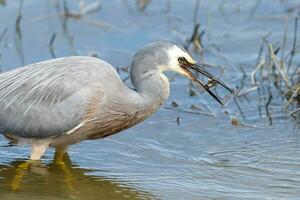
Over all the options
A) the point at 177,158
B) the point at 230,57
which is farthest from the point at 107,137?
the point at 230,57

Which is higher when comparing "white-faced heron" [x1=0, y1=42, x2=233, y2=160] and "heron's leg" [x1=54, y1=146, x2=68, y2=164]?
"white-faced heron" [x1=0, y1=42, x2=233, y2=160]

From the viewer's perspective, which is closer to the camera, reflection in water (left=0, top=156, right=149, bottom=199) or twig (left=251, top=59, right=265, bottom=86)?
reflection in water (left=0, top=156, right=149, bottom=199)

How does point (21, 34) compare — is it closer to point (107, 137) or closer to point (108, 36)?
point (108, 36)

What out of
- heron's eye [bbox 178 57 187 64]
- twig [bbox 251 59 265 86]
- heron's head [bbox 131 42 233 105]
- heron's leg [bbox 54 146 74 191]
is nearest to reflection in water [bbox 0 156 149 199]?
heron's leg [bbox 54 146 74 191]

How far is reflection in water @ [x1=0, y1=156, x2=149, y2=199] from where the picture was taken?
7422 millimetres

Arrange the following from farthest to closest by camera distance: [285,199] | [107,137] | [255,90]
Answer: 1. [255,90]
2. [107,137]
3. [285,199]

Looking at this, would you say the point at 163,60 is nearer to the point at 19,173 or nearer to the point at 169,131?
the point at 169,131

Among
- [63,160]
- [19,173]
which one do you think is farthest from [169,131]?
[19,173]

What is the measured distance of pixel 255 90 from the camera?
381 inches

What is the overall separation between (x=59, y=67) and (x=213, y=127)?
6.04ft

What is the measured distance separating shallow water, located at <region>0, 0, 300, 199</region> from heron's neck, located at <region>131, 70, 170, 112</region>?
62 cm

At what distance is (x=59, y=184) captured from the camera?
767 centimetres

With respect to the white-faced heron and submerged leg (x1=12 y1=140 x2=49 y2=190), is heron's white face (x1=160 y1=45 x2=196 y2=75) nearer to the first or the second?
the white-faced heron

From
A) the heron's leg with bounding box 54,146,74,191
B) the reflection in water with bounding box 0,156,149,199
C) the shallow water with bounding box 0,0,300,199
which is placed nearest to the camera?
the reflection in water with bounding box 0,156,149,199
